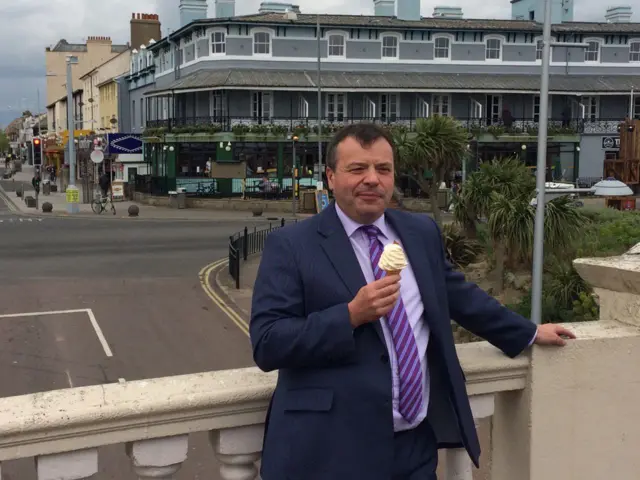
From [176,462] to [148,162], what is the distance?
46437mm

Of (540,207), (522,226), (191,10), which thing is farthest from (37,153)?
(540,207)

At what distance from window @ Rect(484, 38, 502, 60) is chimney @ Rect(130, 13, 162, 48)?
29453mm

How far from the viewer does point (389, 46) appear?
43719mm

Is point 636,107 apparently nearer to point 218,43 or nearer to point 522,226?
point 218,43

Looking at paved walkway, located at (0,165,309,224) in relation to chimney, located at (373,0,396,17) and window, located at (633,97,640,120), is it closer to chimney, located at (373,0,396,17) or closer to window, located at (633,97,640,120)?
chimney, located at (373,0,396,17)

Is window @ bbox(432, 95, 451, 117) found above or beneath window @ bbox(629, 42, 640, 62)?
beneath

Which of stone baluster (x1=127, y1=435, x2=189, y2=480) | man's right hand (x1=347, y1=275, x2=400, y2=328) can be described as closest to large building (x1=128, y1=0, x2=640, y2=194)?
stone baluster (x1=127, y1=435, x2=189, y2=480)

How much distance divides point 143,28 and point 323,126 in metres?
26.8

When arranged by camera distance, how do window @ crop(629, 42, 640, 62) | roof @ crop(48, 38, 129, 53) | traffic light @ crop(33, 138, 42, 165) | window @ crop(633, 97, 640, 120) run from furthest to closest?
1. roof @ crop(48, 38, 129, 53)
2. traffic light @ crop(33, 138, 42, 165)
3. window @ crop(629, 42, 640, 62)
4. window @ crop(633, 97, 640, 120)

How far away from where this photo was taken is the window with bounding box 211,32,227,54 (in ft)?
136

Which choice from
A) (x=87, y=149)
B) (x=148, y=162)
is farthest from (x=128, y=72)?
(x=148, y=162)

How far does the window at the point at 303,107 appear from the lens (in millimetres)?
41500

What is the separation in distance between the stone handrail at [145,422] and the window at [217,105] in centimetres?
3893

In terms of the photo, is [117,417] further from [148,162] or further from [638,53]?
[638,53]
